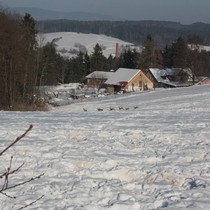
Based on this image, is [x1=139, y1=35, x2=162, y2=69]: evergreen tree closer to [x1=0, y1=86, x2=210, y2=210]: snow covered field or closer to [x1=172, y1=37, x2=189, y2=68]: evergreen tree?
[x1=172, y1=37, x2=189, y2=68]: evergreen tree

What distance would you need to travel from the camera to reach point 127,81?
67938 millimetres

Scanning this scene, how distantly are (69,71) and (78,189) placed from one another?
80.3m

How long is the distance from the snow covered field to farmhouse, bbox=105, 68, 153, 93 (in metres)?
54.5

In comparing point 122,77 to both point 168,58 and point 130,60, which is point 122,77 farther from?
point 130,60

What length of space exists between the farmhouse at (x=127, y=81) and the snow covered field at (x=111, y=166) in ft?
179

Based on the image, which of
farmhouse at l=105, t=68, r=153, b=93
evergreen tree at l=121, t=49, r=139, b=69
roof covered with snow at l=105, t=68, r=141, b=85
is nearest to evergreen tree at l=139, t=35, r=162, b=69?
evergreen tree at l=121, t=49, r=139, b=69

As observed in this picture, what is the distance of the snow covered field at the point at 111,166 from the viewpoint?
6910 millimetres

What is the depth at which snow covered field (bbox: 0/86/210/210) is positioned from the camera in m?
6.91

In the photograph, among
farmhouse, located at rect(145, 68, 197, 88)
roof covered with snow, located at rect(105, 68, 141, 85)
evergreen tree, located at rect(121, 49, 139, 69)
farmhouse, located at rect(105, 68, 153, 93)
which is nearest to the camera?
farmhouse, located at rect(105, 68, 153, 93)

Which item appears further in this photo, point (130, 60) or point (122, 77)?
point (130, 60)

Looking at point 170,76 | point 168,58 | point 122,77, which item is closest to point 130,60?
point 168,58

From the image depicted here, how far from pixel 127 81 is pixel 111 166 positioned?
5922cm

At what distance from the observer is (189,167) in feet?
29.3

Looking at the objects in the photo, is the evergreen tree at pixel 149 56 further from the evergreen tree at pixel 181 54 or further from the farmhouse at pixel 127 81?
the farmhouse at pixel 127 81
